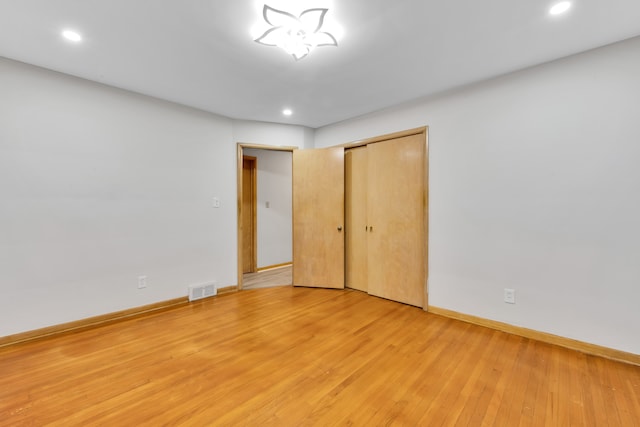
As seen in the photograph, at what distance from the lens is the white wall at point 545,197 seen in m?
2.03

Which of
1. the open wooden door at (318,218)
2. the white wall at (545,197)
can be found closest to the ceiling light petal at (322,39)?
the white wall at (545,197)

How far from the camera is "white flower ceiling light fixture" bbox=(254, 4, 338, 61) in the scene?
1.69 m

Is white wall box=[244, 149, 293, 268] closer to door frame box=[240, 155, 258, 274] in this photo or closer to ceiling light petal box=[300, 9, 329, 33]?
door frame box=[240, 155, 258, 274]

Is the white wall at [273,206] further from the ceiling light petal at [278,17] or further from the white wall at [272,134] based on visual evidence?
the ceiling light petal at [278,17]

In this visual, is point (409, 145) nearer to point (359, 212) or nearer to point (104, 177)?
point (359, 212)

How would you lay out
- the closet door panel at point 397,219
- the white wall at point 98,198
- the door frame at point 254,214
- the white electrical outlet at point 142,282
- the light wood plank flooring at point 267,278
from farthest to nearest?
the door frame at point 254,214, the light wood plank flooring at point 267,278, the closet door panel at point 397,219, the white electrical outlet at point 142,282, the white wall at point 98,198

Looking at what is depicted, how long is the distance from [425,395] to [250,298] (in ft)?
7.82

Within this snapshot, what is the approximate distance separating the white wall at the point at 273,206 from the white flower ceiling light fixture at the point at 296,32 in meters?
3.09

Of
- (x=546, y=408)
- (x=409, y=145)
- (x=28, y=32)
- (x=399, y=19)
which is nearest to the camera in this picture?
(x=546, y=408)

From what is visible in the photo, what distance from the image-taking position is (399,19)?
5.82 feet

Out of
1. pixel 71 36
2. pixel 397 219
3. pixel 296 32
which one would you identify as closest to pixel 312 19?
pixel 296 32

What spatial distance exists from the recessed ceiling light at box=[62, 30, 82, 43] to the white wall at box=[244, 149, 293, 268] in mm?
2880

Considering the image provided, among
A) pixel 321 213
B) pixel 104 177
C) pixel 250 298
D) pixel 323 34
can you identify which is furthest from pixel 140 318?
pixel 323 34

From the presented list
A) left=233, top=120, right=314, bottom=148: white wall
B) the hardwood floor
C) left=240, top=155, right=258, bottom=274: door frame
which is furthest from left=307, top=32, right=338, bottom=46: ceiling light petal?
left=240, top=155, right=258, bottom=274: door frame
